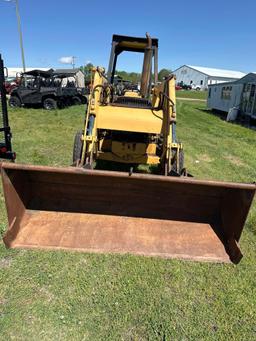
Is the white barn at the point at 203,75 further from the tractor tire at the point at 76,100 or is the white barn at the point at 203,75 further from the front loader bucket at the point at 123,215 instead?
the front loader bucket at the point at 123,215

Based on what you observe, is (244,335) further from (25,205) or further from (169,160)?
(25,205)

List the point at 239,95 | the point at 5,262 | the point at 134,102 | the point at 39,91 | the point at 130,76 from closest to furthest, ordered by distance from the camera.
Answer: the point at 5,262
the point at 134,102
the point at 39,91
the point at 239,95
the point at 130,76

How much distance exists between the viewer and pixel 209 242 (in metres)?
3.47

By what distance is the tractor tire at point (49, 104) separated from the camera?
16531 mm

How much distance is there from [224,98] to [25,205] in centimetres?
2010

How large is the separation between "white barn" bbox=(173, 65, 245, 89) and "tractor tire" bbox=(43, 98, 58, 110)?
5147 cm

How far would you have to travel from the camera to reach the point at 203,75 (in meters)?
70.6

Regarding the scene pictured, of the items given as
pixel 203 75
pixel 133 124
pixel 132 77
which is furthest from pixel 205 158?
pixel 203 75

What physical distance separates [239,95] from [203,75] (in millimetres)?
55609

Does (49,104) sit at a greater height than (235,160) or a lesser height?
greater

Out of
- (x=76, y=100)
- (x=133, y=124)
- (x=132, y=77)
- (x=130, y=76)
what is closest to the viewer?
(x=133, y=124)

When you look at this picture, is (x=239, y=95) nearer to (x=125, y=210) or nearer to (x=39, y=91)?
(x=39, y=91)

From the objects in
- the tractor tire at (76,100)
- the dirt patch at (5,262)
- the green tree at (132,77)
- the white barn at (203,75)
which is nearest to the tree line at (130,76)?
the green tree at (132,77)

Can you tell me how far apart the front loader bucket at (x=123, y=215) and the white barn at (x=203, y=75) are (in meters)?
62.2
